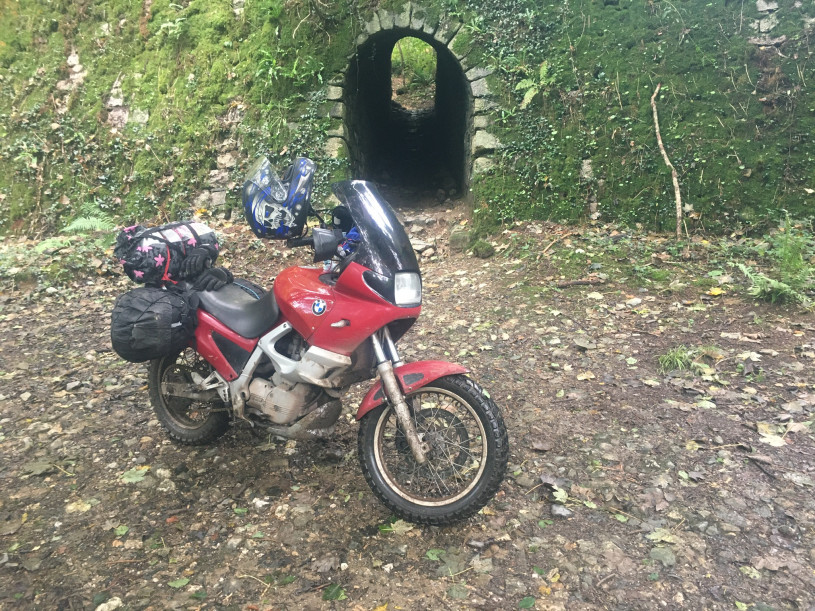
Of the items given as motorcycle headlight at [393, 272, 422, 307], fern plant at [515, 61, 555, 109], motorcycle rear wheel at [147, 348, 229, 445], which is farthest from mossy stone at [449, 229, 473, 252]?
motorcycle headlight at [393, 272, 422, 307]

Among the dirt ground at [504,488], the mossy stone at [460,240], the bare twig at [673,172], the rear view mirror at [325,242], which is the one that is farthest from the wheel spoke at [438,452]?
the bare twig at [673,172]

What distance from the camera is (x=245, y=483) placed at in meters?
3.09

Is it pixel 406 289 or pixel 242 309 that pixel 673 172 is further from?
pixel 242 309

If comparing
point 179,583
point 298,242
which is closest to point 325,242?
point 298,242

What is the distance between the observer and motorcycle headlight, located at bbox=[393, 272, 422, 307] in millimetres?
2533

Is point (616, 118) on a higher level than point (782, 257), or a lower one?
higher

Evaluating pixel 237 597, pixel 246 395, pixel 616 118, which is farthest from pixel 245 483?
pixel 616 118

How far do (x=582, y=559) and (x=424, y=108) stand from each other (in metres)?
13.3

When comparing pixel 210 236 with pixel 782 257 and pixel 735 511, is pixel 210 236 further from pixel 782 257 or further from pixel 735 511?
pixel 782 257

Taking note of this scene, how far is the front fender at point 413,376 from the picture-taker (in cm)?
257

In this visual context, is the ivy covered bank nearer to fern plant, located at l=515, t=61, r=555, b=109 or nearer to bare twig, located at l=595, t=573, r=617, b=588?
fern plant, located at l=515, t=61, r=555, b=109

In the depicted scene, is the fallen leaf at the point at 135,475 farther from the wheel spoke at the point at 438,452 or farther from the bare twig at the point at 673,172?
the bare twig at the point at 673,172

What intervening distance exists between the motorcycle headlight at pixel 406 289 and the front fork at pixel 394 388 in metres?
0.18

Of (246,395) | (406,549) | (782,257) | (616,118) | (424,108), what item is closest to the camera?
(406,549)
